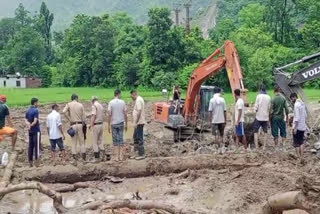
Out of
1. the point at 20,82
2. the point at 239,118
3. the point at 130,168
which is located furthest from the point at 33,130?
the point at 20,82

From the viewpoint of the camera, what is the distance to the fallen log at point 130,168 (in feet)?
41.8

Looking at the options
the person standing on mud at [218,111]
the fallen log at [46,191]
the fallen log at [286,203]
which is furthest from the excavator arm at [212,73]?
the fallen log at [286,203]

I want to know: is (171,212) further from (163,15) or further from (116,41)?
(116,41)

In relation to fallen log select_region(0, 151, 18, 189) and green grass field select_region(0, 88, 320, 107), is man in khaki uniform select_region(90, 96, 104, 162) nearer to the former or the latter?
fallen log select_region(0, 151, 18, 189)

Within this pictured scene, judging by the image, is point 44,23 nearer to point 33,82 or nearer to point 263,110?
point 33,82

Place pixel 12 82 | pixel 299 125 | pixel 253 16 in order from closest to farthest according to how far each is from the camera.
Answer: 1. pixel 299 125
2. pixel 253 16
3. pixel 12 82

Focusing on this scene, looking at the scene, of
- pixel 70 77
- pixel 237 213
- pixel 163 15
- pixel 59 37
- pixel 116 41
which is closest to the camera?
pixel 237 213

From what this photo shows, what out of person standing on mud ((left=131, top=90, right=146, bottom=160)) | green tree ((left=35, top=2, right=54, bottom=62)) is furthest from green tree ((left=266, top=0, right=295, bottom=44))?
person standing on mud ((left=131, top=90, right=146, bottom=160))

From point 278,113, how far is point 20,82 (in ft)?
210

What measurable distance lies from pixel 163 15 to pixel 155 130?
2804cm

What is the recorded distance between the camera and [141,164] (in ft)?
42.9

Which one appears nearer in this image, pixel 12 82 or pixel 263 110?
pixel 263 110

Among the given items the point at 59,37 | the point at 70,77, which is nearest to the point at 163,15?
the point at 70,77

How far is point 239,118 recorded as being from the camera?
15617mm
